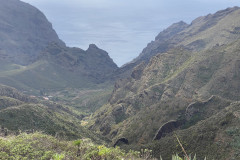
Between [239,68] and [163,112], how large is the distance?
182 ft

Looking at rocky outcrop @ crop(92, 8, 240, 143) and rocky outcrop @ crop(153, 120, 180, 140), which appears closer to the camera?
rocky outcrop @ crop(153, 120, 180, 140)

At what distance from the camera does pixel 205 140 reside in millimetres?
52656

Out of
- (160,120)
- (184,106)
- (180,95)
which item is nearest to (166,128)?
(160,120)

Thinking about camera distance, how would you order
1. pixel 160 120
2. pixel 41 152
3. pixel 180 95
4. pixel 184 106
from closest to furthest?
pixel 41 152
pixel 160 120
pixel 184 106
pixel 180 95

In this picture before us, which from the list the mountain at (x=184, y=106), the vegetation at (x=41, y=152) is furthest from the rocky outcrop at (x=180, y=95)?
the vegetation at (x=41, y=152)

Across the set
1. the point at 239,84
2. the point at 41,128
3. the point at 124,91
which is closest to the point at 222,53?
the point at 239,84

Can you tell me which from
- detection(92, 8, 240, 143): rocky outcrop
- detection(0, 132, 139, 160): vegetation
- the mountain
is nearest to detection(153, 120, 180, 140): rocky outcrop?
the mountain

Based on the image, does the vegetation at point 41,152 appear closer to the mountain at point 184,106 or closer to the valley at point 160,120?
the valley at point 160,120

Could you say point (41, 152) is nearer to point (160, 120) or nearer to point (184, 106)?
point (160, 120)

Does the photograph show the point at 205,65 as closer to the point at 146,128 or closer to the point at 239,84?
the point at 239,84

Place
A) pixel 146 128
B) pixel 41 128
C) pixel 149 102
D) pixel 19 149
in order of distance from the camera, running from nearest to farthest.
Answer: pixel 19 149, pixel 41 128, pixel 146 128, pixel 149 102

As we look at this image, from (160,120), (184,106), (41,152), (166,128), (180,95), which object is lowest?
(166,128)

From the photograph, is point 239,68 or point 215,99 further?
point 239,68

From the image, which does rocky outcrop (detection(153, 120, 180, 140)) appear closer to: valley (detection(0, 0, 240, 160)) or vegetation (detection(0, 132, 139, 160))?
valley (detection(0, 0, 240, 160))
